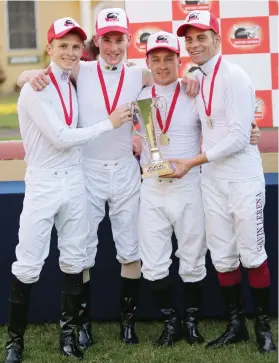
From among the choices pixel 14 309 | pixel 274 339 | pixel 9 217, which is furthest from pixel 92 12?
pixel 274 339

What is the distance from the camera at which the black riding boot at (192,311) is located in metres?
3.69

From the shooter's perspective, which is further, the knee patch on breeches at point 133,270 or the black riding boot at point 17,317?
the knee patch on breeches at point 133,270

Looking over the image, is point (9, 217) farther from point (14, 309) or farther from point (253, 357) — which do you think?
point (253, 357)

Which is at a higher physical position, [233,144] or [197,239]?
[233,144]

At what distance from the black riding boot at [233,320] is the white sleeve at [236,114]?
723 millimetres

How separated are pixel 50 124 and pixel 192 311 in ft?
4.10

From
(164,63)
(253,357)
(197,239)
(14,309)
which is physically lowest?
(253,357)

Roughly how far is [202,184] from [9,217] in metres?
1.10

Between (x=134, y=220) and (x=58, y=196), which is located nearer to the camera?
(x=58, y=196)

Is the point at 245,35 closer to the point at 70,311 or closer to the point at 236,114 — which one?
the point at 236,114

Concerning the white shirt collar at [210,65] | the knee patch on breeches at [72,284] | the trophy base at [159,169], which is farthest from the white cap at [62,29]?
the knee patch on breeches at [72,284]

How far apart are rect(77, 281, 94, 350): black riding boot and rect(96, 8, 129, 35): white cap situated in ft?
4.31

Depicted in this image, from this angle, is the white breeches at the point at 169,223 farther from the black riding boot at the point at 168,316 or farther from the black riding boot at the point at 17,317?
the black riding boot at the point at 17,317

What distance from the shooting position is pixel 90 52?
169 inches
